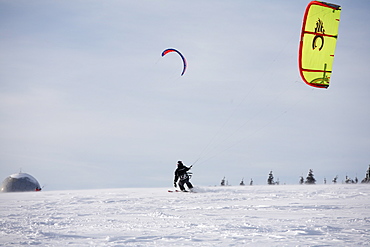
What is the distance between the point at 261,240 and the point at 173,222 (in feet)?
8.92

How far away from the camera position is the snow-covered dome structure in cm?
3719

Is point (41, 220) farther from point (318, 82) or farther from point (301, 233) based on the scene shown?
point (318, 82)

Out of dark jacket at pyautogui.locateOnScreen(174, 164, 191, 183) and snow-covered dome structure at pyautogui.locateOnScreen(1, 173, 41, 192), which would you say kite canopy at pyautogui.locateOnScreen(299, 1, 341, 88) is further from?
snow-covered dome structure at pyautogui.locateOnScreen(1, 173, 41, 192)

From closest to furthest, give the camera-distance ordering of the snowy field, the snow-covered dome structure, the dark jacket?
the snowy field → the dark jacket → the snow-covered dome structure

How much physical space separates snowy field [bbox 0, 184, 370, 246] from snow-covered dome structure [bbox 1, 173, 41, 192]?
24667 millimetres

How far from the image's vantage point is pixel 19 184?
3725 centimetres

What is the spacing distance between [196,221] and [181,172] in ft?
32.8

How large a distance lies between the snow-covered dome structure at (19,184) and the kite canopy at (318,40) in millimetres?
28238

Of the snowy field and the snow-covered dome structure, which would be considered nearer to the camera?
the snowy field

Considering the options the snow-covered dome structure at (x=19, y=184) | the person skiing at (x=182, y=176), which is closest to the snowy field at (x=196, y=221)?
the person skiing at (x=182, y=176)

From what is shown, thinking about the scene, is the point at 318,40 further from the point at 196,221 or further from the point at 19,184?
the point at 19,184

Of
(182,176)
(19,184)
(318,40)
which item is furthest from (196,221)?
(19,184)

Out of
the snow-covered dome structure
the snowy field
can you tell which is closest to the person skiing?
the snowy field

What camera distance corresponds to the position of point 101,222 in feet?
32.8
